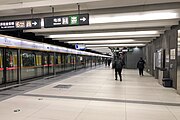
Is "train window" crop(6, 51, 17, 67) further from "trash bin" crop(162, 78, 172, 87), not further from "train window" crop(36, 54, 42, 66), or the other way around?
"trash bin" crop(162, 78, 172, 87)

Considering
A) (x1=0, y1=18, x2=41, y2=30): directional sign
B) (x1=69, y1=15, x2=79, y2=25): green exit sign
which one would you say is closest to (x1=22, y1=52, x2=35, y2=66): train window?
(x1=0, y1=18, x2=41, y2=30): directional sign

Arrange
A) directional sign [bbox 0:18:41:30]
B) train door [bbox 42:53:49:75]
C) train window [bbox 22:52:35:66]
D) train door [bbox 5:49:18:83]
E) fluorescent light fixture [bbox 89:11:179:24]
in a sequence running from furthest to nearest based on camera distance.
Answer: train door [bbox 42:53:49:75] → train window [bbox 22:52:35:66] → train door [bbox 5:49:18:83] → fluorescent light fixture [bbox 89:11:179:24] → directional sign [bbox 0:18:41:30]

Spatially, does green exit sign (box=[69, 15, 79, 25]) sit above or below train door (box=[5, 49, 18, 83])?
above

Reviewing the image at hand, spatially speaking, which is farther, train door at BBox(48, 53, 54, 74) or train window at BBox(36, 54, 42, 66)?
train door at BBox(48, 53, 54, 74)

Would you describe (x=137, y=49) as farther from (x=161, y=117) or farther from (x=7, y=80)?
(x=161, y=117)

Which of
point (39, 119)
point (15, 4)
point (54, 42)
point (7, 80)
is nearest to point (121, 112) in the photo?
point (39, 119)

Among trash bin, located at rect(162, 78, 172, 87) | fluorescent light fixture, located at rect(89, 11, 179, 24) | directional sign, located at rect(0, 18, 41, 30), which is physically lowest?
trash bin, located at rect(162, 78, 172, 87)

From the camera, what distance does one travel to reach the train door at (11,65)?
8074 mm

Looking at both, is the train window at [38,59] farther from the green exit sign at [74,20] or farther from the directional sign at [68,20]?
the green exit sign at [74,20]

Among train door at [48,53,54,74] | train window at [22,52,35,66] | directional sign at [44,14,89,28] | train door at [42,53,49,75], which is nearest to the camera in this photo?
directional sign at [44,14,89,28]

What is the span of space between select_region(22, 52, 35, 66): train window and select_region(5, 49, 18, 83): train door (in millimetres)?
802

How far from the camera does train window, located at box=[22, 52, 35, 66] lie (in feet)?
31.3

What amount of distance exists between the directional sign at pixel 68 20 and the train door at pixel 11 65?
12.6ft

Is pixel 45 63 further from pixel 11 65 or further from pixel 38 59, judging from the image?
pixel 11 65
